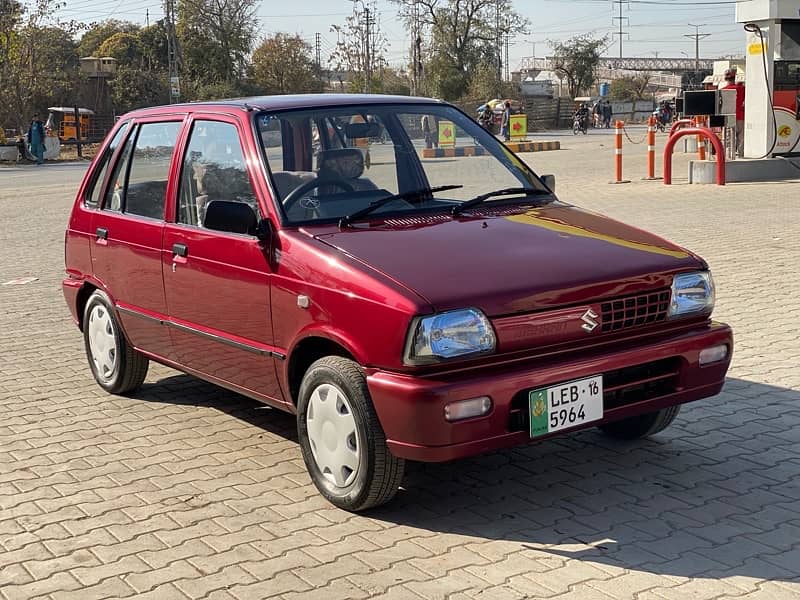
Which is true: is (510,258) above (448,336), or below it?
above

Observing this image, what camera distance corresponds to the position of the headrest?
17.2ft

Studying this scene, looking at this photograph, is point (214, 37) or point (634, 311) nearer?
point (634, 311)

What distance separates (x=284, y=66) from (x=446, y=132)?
69.5m

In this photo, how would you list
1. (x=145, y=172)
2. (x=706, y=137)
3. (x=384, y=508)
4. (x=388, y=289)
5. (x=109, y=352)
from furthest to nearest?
(x=706, y=137), (x=109, y=352), (x=145, y=172), (x=384, y=508), (x=388, y=289)

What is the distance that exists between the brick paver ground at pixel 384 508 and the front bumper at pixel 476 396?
0.41 metres

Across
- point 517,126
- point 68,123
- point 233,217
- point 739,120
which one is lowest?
point 233,217

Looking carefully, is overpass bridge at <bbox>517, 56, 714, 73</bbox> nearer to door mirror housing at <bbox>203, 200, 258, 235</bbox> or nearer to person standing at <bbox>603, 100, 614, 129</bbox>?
person standing at <bbox>603, 100, 614, 129</bbox>

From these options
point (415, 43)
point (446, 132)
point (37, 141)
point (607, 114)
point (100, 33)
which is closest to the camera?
point (446, 132)

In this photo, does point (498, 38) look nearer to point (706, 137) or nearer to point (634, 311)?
point (706, 137)

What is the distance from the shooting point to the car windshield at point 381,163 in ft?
16.8

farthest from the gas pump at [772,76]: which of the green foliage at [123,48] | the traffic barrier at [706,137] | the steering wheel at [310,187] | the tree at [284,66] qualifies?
the green foliage at [123,48]

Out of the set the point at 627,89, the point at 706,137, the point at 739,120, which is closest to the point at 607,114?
the point at 627,89

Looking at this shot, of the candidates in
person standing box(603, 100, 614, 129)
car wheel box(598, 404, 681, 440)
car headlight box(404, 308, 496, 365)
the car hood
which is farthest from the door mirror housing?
person standing box(603, 100, 614, 129)

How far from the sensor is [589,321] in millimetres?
4453
